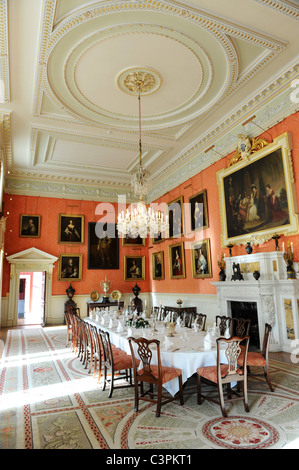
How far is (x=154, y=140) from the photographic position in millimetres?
10594

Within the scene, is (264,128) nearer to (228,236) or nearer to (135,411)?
(228,236)

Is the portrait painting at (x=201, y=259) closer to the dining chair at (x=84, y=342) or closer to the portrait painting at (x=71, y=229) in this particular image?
the dining chair at (x=84, y=342)

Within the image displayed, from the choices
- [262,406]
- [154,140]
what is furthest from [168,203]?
[262,406]

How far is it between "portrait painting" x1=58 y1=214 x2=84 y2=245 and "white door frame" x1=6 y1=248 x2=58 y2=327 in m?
1.05

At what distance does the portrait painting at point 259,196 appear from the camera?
7.20m

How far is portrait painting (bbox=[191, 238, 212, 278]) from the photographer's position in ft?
32.9

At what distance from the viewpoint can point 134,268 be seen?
49.2ft

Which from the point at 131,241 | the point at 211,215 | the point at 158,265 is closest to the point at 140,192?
the point at 211,215

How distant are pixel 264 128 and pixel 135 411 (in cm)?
700

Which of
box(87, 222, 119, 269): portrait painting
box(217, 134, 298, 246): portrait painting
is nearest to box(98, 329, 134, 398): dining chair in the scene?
box(217, 134, 298, 246): portrait painting

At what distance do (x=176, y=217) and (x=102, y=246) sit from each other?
13.4 feet

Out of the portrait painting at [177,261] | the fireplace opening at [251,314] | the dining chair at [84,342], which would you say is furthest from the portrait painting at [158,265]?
the dining chair at [84,342]

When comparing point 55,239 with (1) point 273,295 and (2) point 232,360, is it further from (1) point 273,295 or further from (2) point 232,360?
(2) point 232,360

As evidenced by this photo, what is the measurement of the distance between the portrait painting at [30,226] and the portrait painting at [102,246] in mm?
2270
